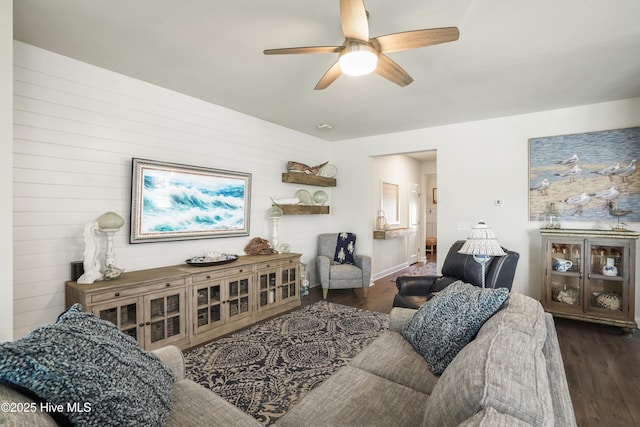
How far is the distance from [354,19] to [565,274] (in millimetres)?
3724

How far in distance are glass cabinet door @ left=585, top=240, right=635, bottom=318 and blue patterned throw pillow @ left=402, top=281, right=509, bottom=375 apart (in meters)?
2.66

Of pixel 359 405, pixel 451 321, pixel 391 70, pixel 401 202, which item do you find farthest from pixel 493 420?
pixel 401 202

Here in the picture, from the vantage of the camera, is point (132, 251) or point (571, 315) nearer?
point (132, 251)

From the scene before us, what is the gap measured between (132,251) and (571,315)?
4847 millimetres

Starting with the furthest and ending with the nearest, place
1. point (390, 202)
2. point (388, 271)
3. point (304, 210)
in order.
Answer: point (390, 202) → point (388, 271) → point (304, 210)

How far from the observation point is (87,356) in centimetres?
98

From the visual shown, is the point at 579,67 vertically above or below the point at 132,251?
above

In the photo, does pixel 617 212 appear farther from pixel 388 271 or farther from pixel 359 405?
pixel 359 405

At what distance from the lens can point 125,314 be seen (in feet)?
8.31

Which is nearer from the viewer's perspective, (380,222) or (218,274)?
(218,274)

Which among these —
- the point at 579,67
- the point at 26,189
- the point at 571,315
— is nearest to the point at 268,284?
the point at 26,189

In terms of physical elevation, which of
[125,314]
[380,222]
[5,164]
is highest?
[5,164]

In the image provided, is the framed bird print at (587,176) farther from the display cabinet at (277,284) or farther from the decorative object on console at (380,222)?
the display cabinet at (277,284)

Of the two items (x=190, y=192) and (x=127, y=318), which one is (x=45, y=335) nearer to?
(x=127, y=318)
